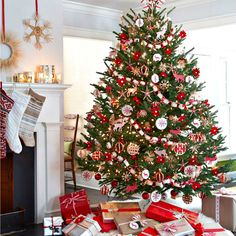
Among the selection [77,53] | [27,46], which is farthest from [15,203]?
[77,53]

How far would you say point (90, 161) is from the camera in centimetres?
406

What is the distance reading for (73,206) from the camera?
4.26 metres

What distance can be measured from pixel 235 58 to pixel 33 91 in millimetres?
3972

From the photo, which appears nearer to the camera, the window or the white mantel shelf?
the white mantel shelf

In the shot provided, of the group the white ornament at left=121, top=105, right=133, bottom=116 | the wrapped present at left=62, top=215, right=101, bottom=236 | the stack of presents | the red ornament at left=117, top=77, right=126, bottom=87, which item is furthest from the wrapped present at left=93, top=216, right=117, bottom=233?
the red ornament at left=117, top=77, right=126, bottom=87

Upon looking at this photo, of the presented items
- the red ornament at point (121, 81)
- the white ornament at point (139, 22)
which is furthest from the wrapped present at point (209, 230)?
the white ornament at point (139, 22)

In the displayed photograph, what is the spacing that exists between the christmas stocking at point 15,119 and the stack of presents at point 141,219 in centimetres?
73

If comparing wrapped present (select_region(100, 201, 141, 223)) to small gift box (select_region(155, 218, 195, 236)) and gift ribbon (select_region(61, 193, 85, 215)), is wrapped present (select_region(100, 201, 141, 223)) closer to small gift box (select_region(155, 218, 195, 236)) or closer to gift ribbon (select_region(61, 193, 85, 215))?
gift ribbon (select_region(61, 193, 85, 215))

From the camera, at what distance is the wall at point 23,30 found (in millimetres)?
4598

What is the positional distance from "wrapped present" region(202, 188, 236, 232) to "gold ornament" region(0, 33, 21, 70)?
8.12 feet

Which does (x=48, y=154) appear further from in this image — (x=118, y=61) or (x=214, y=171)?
(x=214, y=171)

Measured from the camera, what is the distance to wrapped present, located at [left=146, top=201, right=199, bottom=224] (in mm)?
3645

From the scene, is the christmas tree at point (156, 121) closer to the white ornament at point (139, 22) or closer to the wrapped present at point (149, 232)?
the white ornament at point (139, 22)

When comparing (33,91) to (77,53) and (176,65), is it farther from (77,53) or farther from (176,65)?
(77,53)
